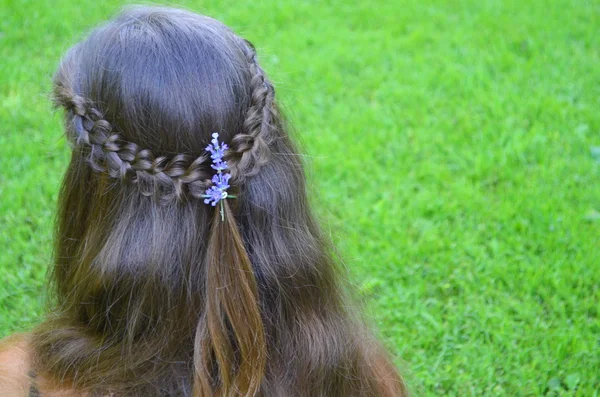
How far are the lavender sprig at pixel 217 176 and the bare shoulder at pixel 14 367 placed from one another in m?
0.70

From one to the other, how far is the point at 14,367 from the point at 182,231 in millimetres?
642

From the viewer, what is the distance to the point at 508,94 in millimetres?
3922

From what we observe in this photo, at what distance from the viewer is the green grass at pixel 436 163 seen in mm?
2588

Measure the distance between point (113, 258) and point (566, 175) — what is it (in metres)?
2.60

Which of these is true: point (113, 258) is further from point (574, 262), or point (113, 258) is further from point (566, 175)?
point (566, 175)

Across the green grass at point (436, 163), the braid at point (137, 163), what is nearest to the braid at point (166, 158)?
the braid at point (137, 163)

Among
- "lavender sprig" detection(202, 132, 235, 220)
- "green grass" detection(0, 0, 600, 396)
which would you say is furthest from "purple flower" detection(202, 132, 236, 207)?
"green grass" detection(0, 0, 600, 396)

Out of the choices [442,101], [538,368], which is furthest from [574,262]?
[442,101]

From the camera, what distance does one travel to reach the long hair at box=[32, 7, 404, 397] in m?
1.37

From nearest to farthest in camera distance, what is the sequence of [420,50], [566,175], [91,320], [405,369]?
[91,320]
[405,369]
[566,175]
[420,50]

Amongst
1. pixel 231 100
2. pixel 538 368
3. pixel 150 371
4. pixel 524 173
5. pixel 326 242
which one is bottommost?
pixel 538 368

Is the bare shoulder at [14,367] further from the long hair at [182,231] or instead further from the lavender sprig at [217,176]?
Answer: the lavender sprig at [217,176]

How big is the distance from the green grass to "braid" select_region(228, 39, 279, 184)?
58cm

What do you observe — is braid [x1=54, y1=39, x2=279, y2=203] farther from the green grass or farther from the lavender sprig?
the green grass
